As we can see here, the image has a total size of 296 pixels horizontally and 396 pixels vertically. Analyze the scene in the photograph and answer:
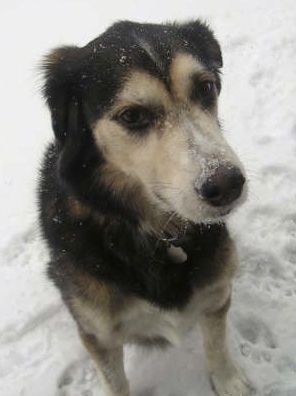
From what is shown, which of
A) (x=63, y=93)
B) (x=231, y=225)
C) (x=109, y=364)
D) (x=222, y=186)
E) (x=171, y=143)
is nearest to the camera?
(x=222, y=186)

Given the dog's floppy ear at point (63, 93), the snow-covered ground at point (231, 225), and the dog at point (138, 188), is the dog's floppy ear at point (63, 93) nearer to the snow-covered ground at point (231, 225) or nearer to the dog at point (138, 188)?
the dog at point (138, 188)

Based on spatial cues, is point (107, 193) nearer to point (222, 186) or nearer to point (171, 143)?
point (171, 143)

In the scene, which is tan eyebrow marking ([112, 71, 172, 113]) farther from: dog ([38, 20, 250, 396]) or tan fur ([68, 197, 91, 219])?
tan fur ([68, 197, 91, 219])

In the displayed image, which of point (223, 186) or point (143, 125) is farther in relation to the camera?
point (143, 125)

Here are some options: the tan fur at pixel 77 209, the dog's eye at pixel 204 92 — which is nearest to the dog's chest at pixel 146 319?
the tan fur at pixel 77 209

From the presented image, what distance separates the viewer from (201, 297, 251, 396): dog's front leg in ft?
9.43

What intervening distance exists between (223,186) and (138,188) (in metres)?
0.53

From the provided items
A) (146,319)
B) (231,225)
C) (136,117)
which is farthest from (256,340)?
(136,117)

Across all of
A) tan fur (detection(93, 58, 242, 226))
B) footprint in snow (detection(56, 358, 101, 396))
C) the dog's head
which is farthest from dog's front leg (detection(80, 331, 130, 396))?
tan fur (detection(93, 58, 242, 226))

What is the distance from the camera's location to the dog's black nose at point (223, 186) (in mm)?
1832

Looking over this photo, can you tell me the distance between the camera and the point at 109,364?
2.74 meters

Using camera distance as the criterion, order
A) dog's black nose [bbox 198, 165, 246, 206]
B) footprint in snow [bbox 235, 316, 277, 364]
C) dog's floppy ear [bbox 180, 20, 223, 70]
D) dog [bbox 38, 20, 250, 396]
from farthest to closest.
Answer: footprint in snow [bbox 235, 316, 277, 364], dog's floppy ear [bbox 180, 20, 223, 70], dog [bbox 38, 20, 250, 396], dog's black nose [bbox 198, 165, 246, 206]

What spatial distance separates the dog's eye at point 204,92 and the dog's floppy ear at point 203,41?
0.19 metres

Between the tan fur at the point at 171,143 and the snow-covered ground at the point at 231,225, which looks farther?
the snow-covered ground at the point at 231,225
